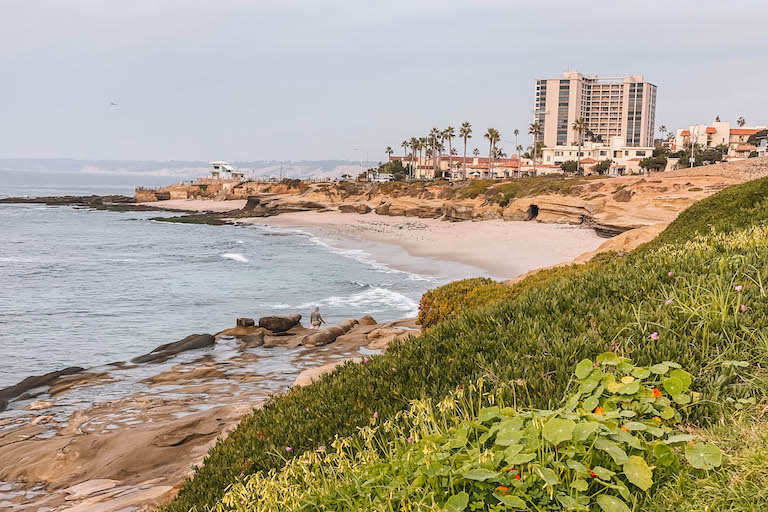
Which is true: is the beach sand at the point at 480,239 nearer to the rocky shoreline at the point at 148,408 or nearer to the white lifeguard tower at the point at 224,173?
the rocky shoreline at the point at 148,408

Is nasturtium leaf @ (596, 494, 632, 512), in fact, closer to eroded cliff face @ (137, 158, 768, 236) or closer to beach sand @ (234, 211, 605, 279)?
beach sand @ (234, 211, 605, 279)

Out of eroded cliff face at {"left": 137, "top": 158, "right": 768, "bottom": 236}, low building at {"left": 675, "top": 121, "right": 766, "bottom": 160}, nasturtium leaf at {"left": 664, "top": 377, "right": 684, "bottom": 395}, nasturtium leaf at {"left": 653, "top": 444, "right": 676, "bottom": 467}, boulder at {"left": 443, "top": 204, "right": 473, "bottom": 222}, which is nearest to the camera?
nasturtium leaf at {"left": 653, "top": 444, "right": 676, "bottom": 467}

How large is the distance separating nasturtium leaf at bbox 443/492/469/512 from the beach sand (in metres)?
27.0

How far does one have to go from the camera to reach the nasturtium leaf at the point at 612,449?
142 inches

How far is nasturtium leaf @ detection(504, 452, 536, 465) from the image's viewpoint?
3.58 meters

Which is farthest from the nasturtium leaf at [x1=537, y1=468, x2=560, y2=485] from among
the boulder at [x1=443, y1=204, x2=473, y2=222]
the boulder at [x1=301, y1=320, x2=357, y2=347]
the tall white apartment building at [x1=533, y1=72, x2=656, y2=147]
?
the tall white apartment building at [x1=533, y1=72, x2=656, y2=147]

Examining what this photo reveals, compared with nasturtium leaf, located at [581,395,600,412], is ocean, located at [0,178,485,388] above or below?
below

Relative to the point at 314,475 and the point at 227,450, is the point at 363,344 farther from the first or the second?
the point at 314,475

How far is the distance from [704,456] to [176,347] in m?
17.8

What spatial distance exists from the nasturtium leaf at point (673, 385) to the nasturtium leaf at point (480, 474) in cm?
190

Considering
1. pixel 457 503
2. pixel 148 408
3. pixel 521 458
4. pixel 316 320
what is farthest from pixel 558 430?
pixel 316 320

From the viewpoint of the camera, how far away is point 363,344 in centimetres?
1838

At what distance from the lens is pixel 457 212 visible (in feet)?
216

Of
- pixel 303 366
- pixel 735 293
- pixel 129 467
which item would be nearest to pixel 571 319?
pixel 735 293
